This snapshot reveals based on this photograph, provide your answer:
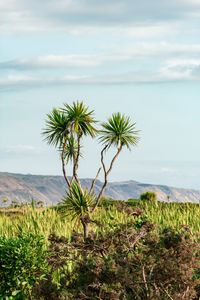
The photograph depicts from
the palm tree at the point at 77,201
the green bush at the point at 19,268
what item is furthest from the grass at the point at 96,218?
the green bush at the point at 19,268

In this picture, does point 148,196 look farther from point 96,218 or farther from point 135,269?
point 135,269

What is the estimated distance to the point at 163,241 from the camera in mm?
12695

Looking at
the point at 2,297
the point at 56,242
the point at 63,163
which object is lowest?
the point at 2,297

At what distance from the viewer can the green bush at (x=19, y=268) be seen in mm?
14992

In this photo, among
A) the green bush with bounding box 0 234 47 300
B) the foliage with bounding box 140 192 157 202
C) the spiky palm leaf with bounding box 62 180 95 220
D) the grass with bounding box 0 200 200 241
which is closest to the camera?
the green bush with bounding box 0 234 47 300

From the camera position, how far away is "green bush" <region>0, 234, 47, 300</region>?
14992mm

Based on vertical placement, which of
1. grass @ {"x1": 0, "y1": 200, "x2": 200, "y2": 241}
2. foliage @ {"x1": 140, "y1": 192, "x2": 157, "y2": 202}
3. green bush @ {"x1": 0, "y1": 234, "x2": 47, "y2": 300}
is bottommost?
green bush @ {"x1": 0, "y1": 234, "x2": 47, "y2": 300}

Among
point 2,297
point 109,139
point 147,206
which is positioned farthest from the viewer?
point 147,206

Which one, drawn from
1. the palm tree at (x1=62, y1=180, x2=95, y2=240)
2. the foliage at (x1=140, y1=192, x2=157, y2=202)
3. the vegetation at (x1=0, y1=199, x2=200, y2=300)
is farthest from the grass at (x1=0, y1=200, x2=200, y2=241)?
the vegetation at (x1=0, y1=199, x2=200, y2=300)

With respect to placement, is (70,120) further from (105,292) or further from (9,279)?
(105,292)

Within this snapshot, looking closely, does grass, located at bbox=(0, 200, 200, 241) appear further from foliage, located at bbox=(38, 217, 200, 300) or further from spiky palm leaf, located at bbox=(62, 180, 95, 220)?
foliage, located at bbox=(38, 217, 200, 300)

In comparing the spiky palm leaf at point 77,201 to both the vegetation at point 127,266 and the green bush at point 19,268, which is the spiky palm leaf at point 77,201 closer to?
the green bush at point 19,268

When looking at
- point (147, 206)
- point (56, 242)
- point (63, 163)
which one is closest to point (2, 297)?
point (56, 242)

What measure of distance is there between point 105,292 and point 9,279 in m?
3.69
